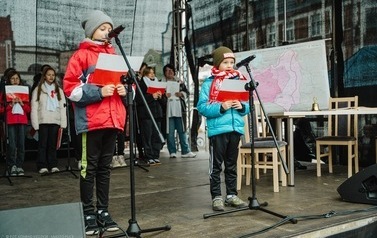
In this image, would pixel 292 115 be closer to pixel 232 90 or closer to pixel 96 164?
pixel 232 90

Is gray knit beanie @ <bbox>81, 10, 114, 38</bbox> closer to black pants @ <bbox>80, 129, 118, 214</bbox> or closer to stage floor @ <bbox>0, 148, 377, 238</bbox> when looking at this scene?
black pants @ <bbox>80, 129, 118, 214</bbox>

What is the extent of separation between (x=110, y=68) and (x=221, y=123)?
0.99m

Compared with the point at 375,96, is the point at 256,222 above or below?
below

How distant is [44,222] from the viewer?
1.76 m

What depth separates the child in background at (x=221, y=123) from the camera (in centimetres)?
300

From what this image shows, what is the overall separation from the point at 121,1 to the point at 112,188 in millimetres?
4346

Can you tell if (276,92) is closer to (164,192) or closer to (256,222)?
(164,192)

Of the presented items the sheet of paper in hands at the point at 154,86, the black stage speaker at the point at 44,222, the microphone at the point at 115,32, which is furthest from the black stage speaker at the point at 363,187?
the sheet of paper in hands at the point at 154,86

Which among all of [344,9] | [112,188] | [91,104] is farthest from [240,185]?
[344,9]

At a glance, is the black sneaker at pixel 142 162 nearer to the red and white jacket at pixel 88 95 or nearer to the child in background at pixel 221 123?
the child in background at pixel 221 123

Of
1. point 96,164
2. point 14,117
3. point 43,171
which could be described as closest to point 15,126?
point 14,117

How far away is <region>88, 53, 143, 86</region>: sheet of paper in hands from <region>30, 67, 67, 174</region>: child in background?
287cm

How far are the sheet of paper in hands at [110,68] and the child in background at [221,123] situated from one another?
798 millimetres

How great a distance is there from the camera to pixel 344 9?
5.11 m
